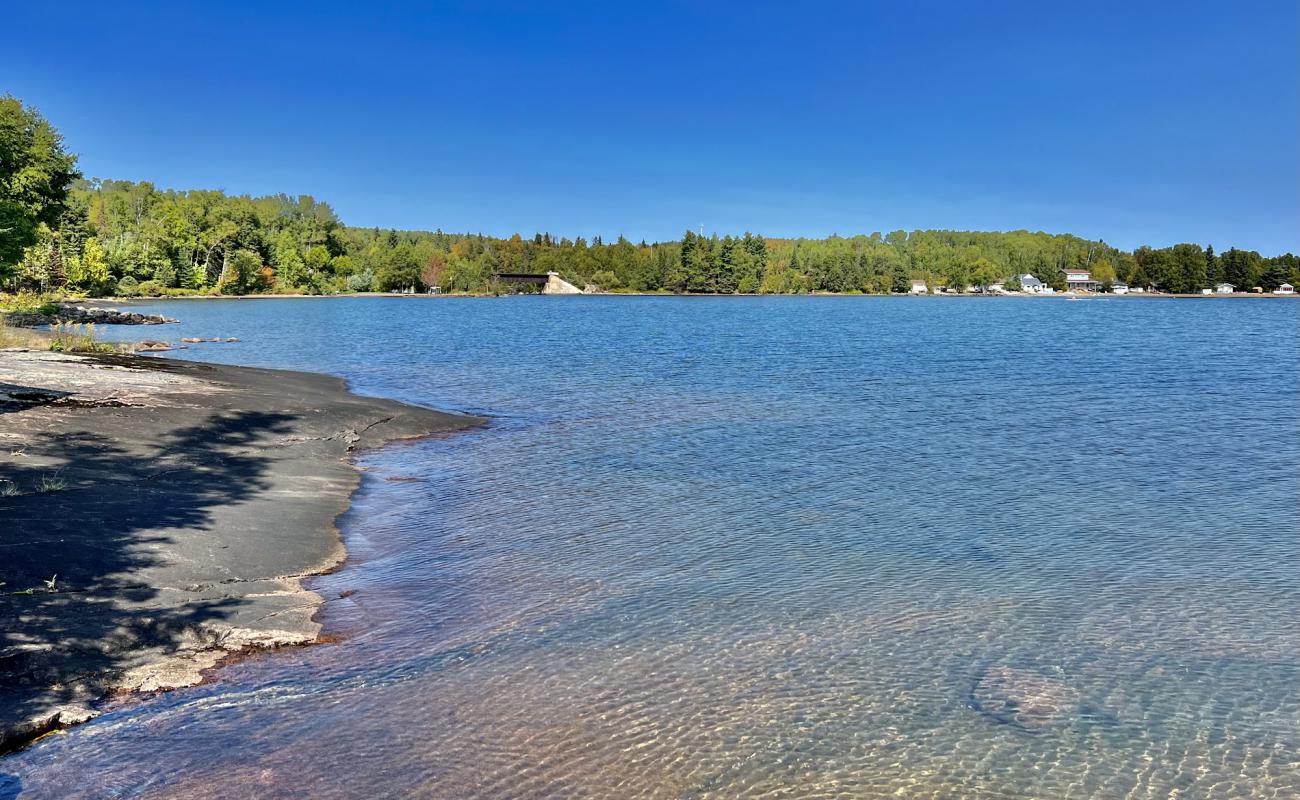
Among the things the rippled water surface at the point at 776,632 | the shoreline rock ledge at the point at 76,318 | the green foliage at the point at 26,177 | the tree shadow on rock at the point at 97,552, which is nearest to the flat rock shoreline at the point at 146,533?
the tree shadow on rock at the point at 97,552

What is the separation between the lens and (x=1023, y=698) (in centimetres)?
852

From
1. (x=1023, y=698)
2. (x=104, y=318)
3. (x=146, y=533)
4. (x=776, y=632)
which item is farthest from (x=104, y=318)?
(x=1023, y=698)

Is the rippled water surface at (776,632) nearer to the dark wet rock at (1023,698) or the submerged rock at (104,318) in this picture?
the dark wet rock at (1023,698)

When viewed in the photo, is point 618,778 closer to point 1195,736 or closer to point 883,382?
point 1195,736

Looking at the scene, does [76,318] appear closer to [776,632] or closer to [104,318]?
[104,318]

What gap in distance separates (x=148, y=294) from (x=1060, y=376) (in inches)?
5090

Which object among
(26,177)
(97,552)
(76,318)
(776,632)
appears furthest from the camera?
(76,318)

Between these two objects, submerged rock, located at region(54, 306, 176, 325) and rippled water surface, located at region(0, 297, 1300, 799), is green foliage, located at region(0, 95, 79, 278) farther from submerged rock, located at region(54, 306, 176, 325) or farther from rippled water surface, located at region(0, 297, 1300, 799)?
rippled water surface, located at region(0, 297, 1300, 799)

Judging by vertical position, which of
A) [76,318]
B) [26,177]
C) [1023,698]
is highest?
[26,177]

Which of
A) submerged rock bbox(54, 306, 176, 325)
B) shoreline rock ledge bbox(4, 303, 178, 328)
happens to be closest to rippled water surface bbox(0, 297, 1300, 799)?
shoreline rock ledge bbox(4, 303, 178, 328)

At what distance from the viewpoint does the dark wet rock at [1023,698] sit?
812cm

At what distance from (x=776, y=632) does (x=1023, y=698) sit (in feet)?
8.90

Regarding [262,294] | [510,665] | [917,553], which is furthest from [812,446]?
[262,294]

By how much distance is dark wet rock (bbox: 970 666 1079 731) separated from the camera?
8.12 meters
